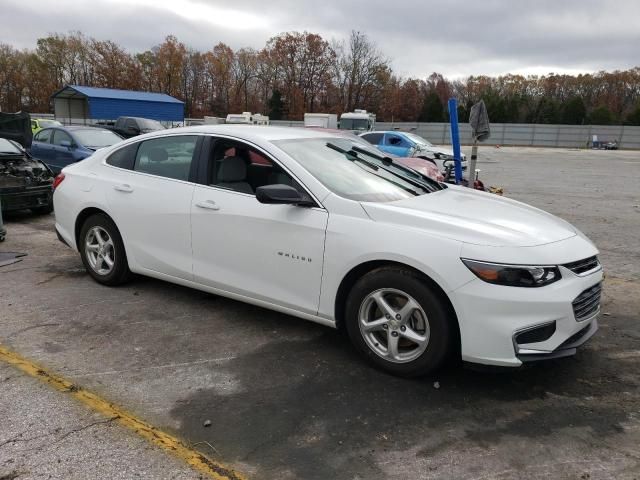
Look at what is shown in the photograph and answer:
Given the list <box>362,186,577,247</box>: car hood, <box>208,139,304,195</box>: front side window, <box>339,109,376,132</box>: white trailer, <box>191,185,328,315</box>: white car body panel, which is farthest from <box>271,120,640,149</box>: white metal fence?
<box>362,186,577,247</box>: car hood

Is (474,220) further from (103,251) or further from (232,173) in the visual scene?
(103,251)

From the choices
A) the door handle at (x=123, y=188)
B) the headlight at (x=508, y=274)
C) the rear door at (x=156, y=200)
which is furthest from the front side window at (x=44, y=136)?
the headlight at (x=508, y=274)

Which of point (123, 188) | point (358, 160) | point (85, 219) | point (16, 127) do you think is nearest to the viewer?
point (358, 160)

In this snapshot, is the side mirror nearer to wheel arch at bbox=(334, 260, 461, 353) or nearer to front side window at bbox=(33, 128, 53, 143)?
wheel arch at bbox=(334, 260, 461, 353)

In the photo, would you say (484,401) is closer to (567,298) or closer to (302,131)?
(567,298)

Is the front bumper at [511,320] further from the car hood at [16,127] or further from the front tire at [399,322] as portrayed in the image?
the car hood at [16,127]

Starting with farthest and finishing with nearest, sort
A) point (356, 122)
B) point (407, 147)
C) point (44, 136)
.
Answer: point (356, 122) → point (407, 147) → point (44, 136)

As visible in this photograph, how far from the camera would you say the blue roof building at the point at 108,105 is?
37.8 meters

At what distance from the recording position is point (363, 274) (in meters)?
3.46

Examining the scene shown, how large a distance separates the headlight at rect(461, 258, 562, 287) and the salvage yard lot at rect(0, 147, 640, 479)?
2.48 feet

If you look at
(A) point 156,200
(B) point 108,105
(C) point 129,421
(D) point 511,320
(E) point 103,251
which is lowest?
(C) point 129,421

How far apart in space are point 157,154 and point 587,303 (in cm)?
367

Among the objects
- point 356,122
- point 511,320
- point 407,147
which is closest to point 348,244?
point 511,320

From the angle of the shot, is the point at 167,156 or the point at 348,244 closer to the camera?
the point at 348,244
